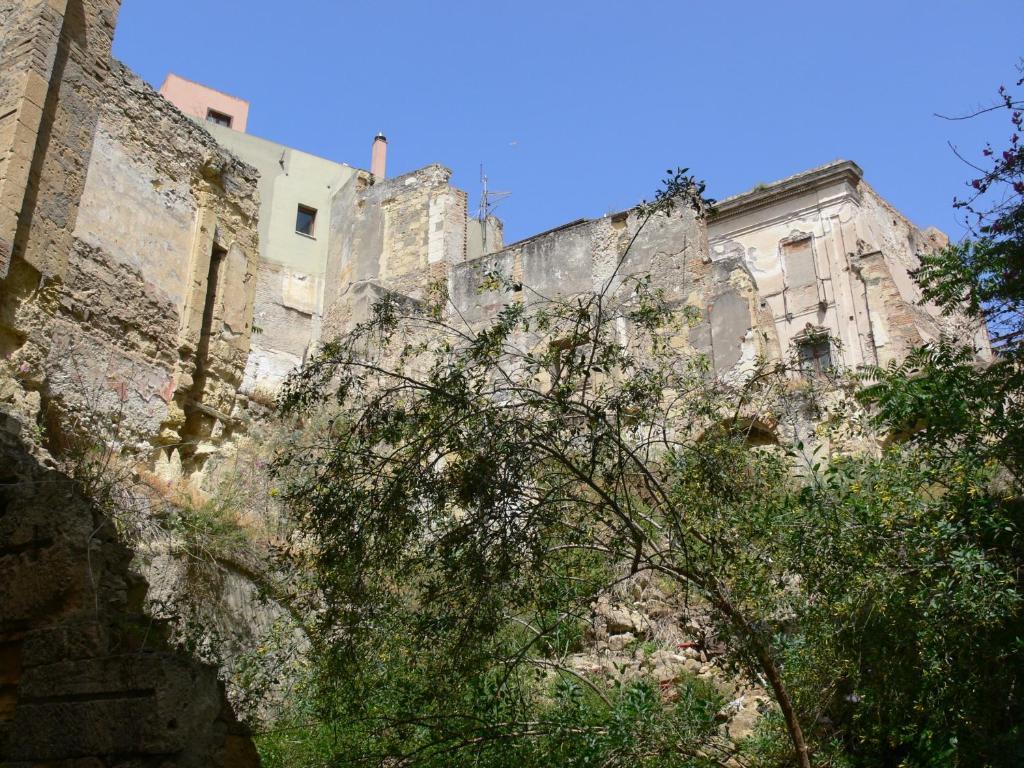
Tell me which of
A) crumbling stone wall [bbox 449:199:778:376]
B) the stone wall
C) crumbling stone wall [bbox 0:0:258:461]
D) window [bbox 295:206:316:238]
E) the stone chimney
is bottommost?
crumbling stone wall [bbox 0:0:258:461]

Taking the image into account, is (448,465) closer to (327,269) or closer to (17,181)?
(17,181)

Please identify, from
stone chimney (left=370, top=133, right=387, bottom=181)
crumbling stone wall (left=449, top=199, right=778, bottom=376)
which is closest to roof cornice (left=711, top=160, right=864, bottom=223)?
crumbling stone wall (left=449, top=199, right=778, bottom=376)

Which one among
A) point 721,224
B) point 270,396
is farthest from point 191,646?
point 721,224

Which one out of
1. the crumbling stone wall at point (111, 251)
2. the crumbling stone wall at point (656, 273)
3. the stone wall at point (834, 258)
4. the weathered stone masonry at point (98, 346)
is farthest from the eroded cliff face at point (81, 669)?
the stone wall at point (834, 258)

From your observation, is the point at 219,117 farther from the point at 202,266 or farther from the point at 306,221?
the point at 202,266

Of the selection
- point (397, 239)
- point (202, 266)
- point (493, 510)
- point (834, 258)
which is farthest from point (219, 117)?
point (493, 510)

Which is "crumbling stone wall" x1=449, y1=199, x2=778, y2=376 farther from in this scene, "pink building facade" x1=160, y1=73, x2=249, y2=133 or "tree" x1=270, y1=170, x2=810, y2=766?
"pink building facade" x1=160, y1=73, x2=249, y2=133

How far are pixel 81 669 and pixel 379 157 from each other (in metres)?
25.8

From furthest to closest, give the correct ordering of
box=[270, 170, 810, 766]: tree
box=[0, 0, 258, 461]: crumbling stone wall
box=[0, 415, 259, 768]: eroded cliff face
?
box=[0, 0, 258, 461]: crumbling stone wall < box=[270, 170, 810, 766]: tree < box=[0, 415, 259, 768]: eroded cliff face

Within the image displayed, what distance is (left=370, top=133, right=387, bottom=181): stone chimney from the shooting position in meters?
28.4

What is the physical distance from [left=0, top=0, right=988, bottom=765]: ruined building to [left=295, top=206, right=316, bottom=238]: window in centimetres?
6

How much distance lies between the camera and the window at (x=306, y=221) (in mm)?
24641

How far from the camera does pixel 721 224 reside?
24.8 metres

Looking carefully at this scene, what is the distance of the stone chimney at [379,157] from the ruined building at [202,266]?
103 millimetres
